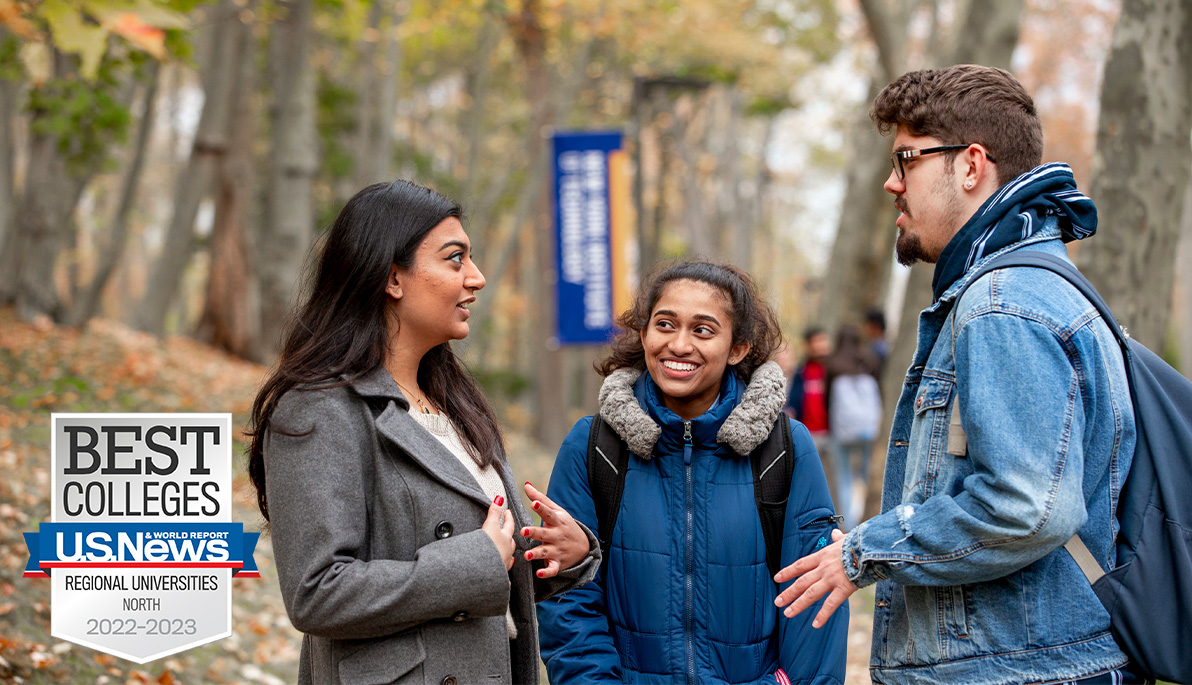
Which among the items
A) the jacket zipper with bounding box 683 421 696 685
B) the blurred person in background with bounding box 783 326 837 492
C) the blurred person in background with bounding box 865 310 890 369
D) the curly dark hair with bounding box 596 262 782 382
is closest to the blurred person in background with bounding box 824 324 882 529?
the blurred person in background with bounding box 783 326 837 492

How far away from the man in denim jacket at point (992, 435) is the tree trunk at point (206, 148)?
12.8 m

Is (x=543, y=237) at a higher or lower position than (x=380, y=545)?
higher

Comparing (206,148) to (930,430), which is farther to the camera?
(206,148)

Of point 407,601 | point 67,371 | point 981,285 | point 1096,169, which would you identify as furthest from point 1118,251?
point 67,371

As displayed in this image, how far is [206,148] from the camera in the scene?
15.0m

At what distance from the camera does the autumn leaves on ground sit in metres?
4.85

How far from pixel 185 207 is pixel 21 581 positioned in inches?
417

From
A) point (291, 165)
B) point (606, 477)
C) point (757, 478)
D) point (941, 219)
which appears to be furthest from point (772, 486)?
point (291, 165)

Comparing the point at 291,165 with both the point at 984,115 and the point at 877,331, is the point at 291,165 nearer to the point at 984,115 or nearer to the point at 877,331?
the point at 877,331

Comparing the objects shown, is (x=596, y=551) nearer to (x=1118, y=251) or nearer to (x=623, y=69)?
(x=1118, y=251)

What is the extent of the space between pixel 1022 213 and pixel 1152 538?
77 cm

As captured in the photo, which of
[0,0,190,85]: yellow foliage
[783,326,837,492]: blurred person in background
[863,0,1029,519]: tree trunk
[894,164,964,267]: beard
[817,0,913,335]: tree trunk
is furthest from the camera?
[817,0,913,335]: tree trunk

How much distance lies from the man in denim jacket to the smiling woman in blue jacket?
0.36m

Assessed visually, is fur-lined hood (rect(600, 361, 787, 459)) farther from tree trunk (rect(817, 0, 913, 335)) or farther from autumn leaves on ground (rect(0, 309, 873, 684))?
tree trunk (rect(817, 0, 913, 335))
